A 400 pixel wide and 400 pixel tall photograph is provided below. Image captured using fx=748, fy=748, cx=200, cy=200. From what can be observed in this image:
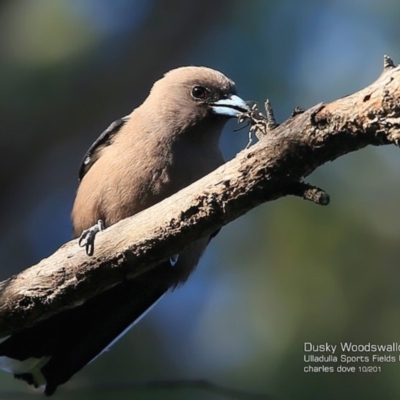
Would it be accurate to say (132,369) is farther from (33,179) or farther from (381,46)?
(381,46)

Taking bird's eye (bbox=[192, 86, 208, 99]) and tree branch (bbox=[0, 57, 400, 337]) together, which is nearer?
tree branch (bbox=[0, 57, 400, 337])

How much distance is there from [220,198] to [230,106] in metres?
1.25

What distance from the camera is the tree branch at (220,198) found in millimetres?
1865

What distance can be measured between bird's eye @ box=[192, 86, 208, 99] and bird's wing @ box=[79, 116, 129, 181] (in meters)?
0.34

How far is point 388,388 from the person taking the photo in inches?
139

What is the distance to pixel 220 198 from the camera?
212 cm

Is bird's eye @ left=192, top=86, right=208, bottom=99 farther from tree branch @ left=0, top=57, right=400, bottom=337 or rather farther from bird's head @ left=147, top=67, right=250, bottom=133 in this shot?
tree branch @ left=0, top=57, right=400, bottom=337

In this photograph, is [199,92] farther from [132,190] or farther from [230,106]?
[132,190]

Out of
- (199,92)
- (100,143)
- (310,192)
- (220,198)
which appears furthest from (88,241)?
(199,92)

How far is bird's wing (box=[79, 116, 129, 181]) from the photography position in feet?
11.3

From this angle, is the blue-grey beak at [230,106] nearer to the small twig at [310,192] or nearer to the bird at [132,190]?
the bird at [132,190]

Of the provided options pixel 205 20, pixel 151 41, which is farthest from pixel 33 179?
pixel 205 20

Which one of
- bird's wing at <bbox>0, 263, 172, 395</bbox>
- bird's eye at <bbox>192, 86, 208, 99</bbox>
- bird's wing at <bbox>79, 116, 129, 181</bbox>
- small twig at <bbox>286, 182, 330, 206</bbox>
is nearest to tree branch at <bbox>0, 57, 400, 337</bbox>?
small twig at <bbox>286, 182, 330, 206</bbox>

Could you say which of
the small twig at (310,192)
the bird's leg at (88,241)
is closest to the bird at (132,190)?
the bird's leg at (88,241)
